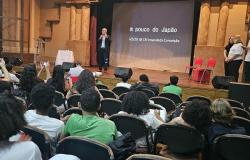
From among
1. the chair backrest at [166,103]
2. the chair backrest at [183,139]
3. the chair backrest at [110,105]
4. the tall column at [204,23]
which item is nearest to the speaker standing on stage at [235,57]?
the tall column at [204,23]

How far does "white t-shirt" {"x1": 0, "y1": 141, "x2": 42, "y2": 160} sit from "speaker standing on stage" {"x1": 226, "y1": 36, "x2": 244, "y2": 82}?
22.3 feet

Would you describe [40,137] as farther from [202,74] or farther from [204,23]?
[204,23]

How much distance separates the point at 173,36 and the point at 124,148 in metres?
8.69

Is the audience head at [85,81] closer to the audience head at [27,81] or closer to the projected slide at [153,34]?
the audience head at [27,81]

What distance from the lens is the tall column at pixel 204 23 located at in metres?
9.10

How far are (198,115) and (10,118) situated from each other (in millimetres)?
1452

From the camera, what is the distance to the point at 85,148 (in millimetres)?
1898

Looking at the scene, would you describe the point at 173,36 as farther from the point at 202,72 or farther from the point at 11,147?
the point at 11,147

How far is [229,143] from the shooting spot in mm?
2270

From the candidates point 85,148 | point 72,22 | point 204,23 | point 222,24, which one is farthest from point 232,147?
point 72,22

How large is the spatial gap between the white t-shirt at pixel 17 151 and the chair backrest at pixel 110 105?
6.68 feet

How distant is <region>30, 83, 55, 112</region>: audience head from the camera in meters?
2.40

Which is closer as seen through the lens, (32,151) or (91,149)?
(32,151)

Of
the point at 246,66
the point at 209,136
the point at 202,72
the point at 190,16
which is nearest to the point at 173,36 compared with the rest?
the point at 190,16
